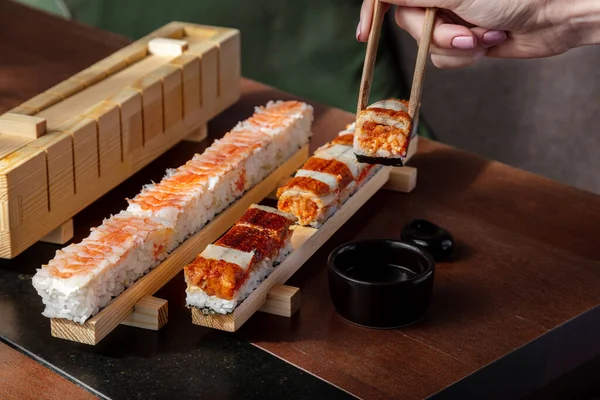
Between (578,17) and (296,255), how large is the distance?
2.63ft

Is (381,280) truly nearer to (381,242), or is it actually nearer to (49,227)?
(381,242)

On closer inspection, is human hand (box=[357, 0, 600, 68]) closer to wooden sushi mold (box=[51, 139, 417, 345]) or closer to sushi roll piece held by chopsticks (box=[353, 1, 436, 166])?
sushi roll piece held by chopsticks (box=[353, 1, 436, 166])

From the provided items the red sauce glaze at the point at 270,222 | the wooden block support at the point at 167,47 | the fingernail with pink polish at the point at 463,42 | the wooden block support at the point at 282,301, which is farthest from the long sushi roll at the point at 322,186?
the wooden block support at the point at 167,47

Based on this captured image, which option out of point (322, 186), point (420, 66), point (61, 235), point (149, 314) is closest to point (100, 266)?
point (149, 314)

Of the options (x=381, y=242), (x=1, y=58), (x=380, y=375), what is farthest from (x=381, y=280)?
(x=1, y=58)

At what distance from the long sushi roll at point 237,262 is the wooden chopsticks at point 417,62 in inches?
10.4

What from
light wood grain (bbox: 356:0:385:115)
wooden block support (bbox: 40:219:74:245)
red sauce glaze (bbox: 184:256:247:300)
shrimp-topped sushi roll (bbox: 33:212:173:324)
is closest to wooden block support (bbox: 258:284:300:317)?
red sauce glaze (bbox: 184:256:247:300)

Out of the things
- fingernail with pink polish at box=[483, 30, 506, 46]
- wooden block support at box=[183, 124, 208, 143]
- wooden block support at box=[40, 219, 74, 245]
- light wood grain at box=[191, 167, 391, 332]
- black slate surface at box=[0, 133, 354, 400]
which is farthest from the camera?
wooden block support at box=[183, 124, 208, 143]

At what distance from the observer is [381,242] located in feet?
5.57

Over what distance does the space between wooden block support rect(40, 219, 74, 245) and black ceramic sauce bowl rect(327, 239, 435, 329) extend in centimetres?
57

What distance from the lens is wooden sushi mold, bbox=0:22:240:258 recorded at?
175cm

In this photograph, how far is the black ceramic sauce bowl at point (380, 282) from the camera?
1580mm

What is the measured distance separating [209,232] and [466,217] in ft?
1.88

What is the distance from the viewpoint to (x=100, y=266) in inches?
60.4
